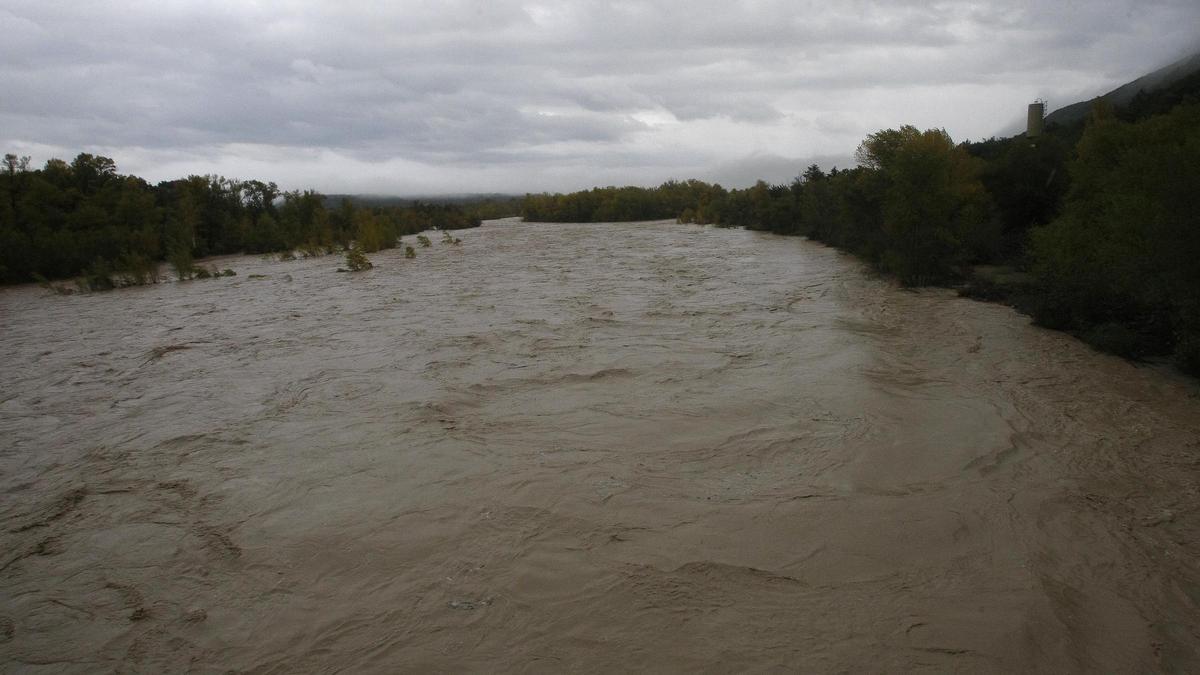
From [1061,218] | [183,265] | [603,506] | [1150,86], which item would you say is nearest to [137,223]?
[183,265]

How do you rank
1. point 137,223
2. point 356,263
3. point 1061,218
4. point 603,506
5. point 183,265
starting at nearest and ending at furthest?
1. point 603,506
2. point 1061,218
3. point 183,265
4. point 356,263
5. point 137,223

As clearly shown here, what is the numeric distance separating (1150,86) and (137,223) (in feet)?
152

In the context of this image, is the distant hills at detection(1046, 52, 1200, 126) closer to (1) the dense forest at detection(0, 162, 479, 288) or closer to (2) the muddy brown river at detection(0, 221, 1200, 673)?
(2) the muddy brown river at detection(0, 221, 1200, 673)

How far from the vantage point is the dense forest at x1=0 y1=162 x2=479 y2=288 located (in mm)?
24234

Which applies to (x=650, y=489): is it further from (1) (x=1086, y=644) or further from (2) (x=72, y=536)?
(2) (x=72, y=536)

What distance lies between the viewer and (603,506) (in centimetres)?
562

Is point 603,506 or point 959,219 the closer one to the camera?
point 603,506

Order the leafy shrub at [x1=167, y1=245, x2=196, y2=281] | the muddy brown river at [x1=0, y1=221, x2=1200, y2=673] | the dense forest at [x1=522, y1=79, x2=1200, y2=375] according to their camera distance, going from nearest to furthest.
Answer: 1. the muddy brown river at [x1=0, y1=221, x2=1200, y2=673]
2. the dense forest at [x1=522, y1=79, x2=1200, y2=375]
3. the leafy shrub at [x1=167, y1=245, x2=196, y2=281]

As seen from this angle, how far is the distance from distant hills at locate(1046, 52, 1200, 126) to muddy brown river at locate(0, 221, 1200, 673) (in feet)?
65.3

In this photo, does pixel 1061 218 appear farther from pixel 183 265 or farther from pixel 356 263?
pixel 183 265

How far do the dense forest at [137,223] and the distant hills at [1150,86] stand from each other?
1276 inches

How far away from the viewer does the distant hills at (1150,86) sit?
2438cm

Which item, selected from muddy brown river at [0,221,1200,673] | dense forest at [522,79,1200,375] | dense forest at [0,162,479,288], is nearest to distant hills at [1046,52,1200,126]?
dense forest at [522,79,1200,375]

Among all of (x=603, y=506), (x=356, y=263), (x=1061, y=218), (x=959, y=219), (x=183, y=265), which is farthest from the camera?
(x=356, y=263)
